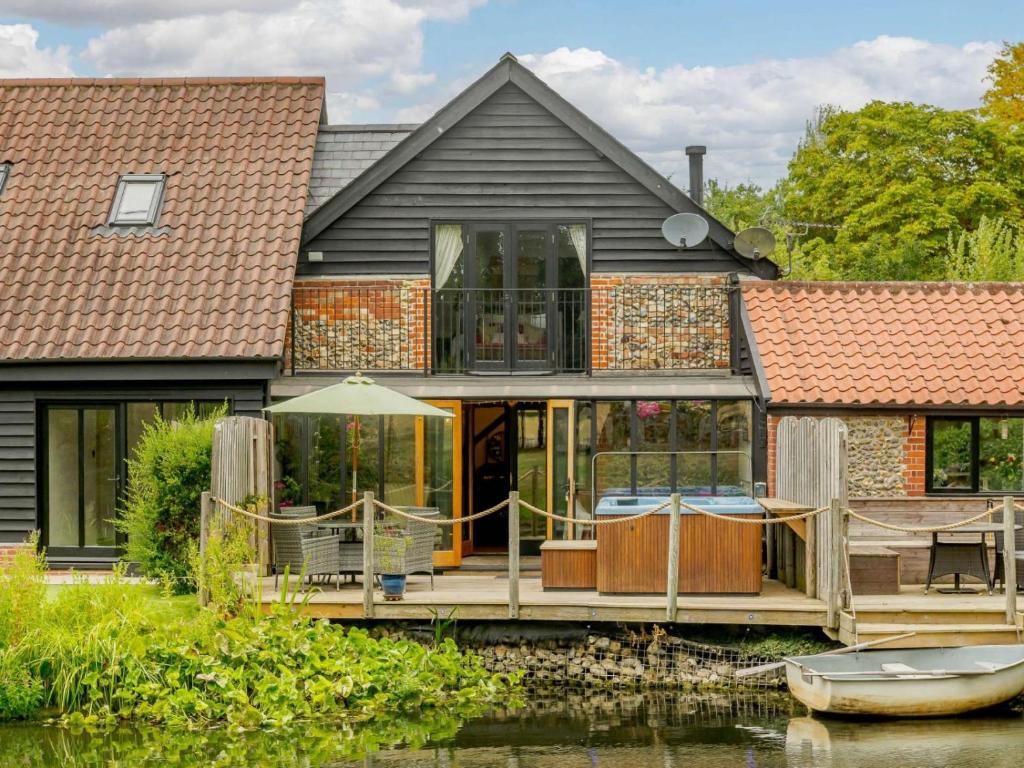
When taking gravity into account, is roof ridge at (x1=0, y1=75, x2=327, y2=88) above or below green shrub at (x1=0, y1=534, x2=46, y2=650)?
above

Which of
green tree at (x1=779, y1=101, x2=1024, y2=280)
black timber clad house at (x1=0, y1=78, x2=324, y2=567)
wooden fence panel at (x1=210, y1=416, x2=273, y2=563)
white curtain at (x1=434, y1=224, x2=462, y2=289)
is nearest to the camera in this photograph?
wooden fence panel at (x1=210, y1=416, x2=273, y2=563)

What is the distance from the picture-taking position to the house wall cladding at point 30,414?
18.4 m

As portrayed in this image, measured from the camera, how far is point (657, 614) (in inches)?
572

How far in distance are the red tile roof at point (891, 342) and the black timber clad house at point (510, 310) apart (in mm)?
536

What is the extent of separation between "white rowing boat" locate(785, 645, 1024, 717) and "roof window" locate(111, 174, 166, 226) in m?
11.0

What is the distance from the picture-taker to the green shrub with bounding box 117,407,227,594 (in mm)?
15797

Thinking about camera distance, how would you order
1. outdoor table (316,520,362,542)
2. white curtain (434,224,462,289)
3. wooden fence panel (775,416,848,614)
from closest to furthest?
1. wooden fence panel (775,416,848,614)
2. outdoor table (316,520,362,542)
3. white curtain (434,224,462,289)

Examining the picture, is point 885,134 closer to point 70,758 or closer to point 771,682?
point 771,682

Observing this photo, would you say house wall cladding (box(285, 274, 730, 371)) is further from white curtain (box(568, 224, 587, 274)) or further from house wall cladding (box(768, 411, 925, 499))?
house wall cladding (box(768, 411, 925, 499))

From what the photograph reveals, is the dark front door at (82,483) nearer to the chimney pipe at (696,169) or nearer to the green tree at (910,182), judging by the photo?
the chimney pipe at (696,169)

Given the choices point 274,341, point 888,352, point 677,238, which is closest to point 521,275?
point 677,238

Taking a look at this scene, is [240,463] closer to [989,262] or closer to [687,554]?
[687,554]

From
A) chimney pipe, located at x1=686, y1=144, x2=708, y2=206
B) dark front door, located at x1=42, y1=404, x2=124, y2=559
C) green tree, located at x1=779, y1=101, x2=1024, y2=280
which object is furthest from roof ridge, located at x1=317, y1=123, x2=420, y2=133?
green tree, located at x1=779, y1=101, x2=1024, y2=280

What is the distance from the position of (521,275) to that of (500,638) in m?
5.99
